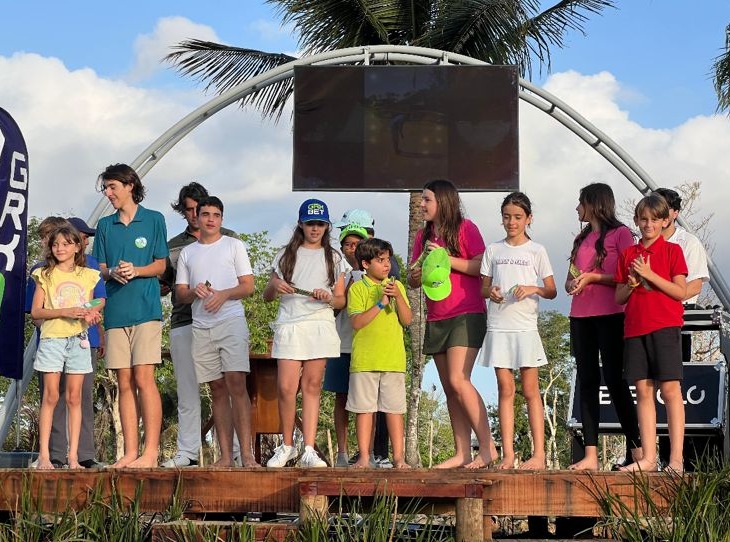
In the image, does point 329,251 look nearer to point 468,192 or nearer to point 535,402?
point 535,402

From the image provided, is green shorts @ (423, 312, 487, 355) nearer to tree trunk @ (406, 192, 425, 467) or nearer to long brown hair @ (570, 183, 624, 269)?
long brown hair @ (570, 183, 624, 269)

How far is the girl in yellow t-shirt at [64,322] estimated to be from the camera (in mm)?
6656

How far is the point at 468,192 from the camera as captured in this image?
13.0 m

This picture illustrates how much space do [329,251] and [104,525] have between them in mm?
2275

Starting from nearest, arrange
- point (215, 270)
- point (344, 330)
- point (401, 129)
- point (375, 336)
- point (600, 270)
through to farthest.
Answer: point (600, 270), point (375, 336), point (215, 270), point (344, 330), point (401, 129)

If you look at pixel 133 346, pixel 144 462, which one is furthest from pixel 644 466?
pixel 133 346

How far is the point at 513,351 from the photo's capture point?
6422mm

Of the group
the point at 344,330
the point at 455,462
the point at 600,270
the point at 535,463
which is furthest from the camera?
the point at 344,330

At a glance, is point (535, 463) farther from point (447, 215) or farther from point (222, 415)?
point (222, 415)

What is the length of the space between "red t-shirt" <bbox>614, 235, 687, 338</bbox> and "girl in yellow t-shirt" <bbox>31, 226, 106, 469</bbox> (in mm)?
3081

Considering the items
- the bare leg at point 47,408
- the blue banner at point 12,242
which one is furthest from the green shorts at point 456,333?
the blue banner at point 12,242

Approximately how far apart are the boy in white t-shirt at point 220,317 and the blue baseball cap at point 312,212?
458 mm

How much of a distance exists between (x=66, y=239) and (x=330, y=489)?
2.57 m

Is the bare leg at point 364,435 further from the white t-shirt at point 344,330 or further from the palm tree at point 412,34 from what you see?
the palm tree at point 412,34
